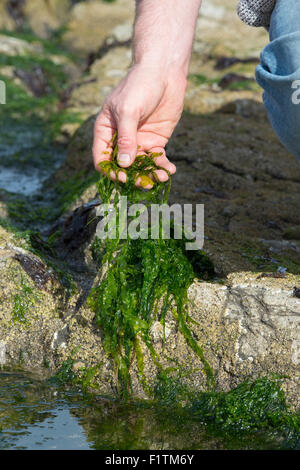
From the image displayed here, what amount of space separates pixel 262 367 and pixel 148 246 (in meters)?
0.95

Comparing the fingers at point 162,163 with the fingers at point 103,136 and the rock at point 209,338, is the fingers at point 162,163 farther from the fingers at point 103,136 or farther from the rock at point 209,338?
the rock at point 209,338

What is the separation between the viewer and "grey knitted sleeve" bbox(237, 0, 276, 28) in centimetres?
304

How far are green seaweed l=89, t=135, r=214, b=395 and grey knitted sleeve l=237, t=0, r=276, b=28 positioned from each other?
88 cm

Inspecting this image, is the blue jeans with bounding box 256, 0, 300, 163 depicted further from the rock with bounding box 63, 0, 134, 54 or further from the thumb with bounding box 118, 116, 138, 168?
the rock with bounding box 63, 0, 134, 54

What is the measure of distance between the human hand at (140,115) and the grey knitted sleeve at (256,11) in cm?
44

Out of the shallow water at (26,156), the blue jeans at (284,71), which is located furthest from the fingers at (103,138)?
the shallow water at (26,156)

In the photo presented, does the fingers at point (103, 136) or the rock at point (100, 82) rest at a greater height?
the rock at point (100, 82)

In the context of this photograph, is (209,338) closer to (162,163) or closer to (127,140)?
(162,163)

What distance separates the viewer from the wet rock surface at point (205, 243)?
340 centimetres

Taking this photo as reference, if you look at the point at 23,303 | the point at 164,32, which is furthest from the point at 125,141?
the point at 23,303

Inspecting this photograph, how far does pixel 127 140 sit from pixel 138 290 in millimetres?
939

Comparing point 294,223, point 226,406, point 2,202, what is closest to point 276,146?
point 294,223

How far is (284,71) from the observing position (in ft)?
8.82

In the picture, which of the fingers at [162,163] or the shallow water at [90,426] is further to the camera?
the fingers at [162,163]
